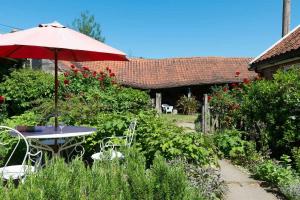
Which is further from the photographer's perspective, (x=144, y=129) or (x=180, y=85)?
(x=180, y=85)

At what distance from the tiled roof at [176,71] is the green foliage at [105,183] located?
78.4 feet

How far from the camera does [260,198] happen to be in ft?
16.3

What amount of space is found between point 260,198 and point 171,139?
142 cm

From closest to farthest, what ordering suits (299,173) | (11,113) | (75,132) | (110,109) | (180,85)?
(75,132), (299,173), (110,109), (11,113), (180,85)

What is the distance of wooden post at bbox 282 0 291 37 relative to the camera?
14992mm

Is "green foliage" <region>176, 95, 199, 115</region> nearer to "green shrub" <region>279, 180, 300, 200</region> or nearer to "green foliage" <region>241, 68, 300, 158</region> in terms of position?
"green foliage" <region>241, 68, 300, 158</region>

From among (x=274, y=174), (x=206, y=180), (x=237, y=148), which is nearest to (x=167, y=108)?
(x=237, y=148)

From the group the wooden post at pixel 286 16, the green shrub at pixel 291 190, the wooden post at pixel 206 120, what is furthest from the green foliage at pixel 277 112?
the wooden post at pixel 286 16

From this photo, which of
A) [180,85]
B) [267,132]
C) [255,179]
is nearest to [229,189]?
[255,179]

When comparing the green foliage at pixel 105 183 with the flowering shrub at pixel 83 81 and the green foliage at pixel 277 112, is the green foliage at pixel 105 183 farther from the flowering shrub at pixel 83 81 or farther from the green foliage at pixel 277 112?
the flowering shrub at pixel 83 81

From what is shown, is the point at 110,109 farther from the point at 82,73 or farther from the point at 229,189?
the point at 229,189

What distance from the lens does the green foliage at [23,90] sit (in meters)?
11.3

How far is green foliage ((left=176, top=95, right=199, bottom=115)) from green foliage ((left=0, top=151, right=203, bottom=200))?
23326mm

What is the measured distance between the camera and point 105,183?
2.22 meters
